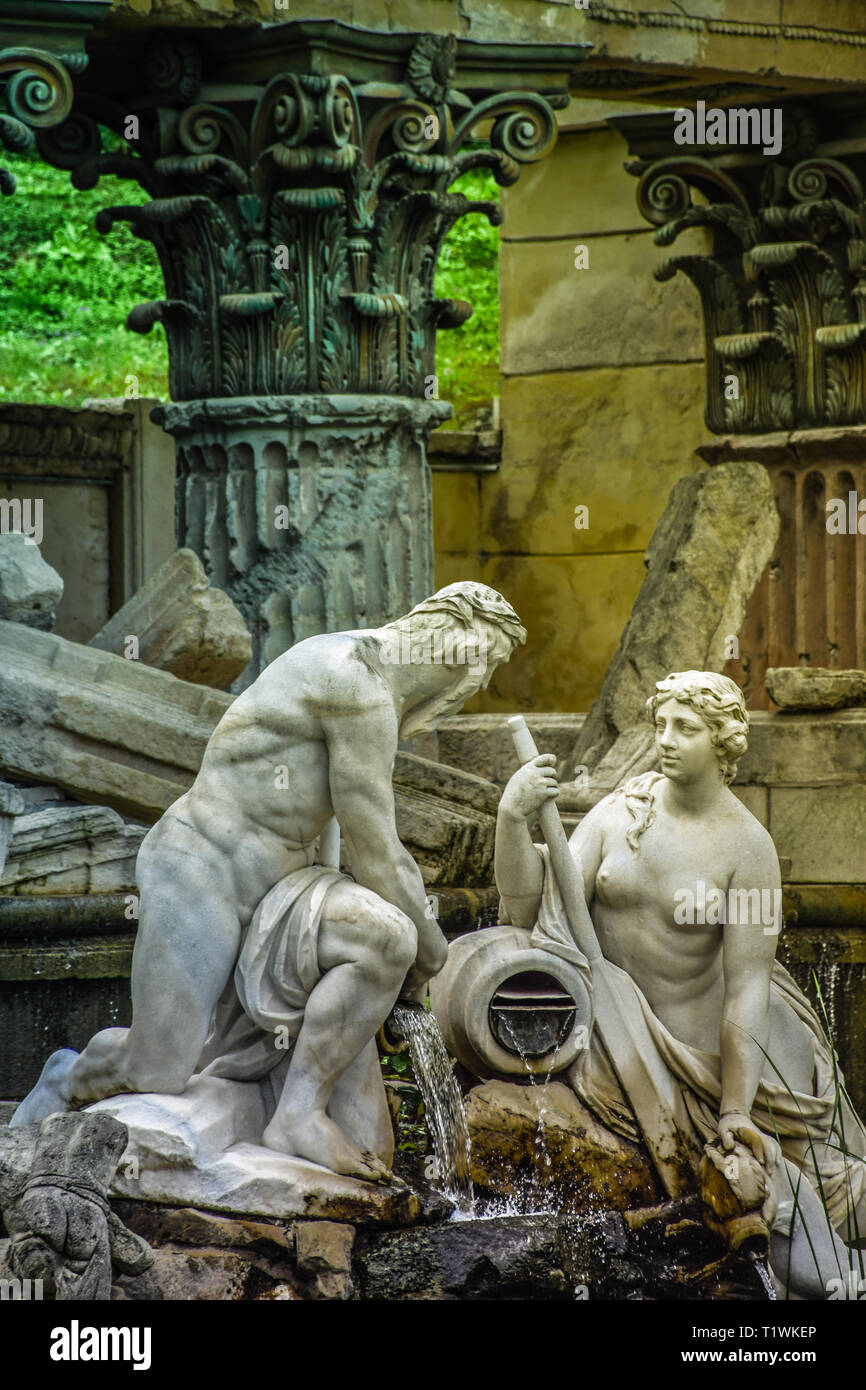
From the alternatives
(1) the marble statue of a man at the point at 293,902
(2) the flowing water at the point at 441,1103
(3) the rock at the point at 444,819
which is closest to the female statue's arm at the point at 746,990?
(2) the flowing water at the point at 441,1103

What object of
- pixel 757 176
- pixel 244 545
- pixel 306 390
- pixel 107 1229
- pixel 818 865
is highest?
pixel 757 176

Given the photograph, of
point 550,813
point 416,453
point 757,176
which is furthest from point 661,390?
point 550,813

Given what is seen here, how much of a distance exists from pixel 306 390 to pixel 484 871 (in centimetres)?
231

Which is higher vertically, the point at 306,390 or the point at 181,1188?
the point at 306,390

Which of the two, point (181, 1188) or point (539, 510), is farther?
point (539, 510)

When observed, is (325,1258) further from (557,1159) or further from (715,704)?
(715,704)

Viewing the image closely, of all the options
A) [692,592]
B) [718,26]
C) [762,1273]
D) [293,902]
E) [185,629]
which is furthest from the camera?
[718,26]

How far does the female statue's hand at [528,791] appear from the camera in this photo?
19.8 feet

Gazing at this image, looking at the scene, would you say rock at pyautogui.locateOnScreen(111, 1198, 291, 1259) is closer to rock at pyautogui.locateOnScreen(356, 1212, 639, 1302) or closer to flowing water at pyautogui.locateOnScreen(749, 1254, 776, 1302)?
rock at pyautogui.locateOnScreen(356, 1212, 639, 1302)

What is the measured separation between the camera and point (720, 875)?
605 centimetres

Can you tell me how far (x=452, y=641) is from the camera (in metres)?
5.92

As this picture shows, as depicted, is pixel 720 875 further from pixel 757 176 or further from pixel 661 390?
pixel 661 390

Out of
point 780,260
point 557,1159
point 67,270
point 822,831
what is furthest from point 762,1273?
point 67,270

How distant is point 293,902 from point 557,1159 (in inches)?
39.7
